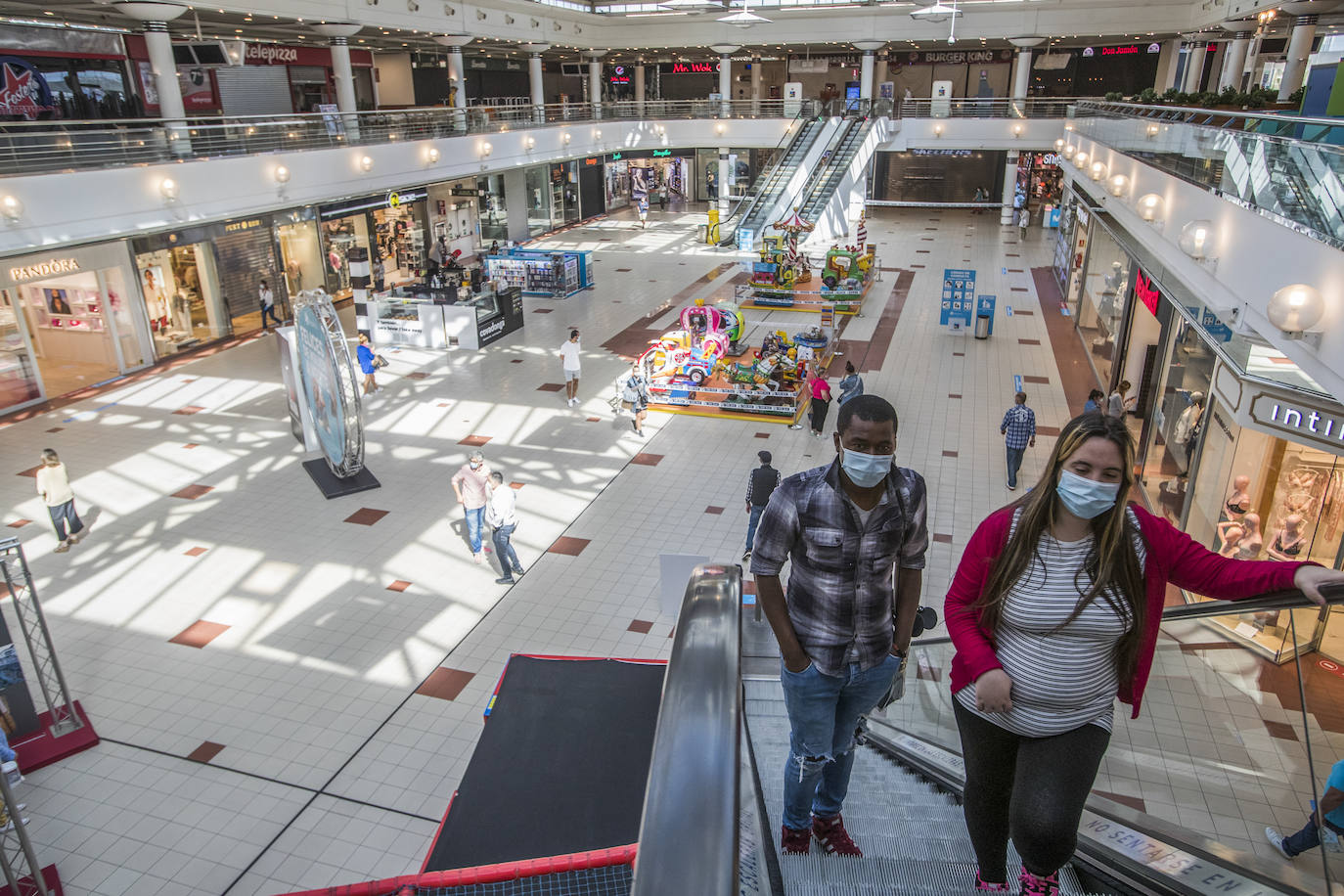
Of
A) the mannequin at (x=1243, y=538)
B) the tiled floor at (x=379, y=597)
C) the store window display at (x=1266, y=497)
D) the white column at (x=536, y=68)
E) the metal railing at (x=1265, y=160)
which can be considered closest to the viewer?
the tiled floor at (x=379, y=597)

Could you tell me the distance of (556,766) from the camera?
535 centimetres

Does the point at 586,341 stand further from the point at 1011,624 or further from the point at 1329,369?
the point at 1011,624

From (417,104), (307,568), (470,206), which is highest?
(417,104)

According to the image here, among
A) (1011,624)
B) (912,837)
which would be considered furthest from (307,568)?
(1011,624)

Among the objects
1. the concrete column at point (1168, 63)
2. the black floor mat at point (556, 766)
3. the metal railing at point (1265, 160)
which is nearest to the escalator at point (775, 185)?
the concrete column at point (1168, 63)

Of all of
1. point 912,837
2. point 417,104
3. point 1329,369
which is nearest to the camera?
point 912,837

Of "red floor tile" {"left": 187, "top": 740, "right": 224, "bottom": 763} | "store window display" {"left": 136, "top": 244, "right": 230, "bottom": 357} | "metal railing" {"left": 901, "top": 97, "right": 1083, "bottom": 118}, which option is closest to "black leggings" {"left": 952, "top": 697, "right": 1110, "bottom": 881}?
"red floor tile" {"left": 187, "top": 740, "right": 224, "bottom": 763}

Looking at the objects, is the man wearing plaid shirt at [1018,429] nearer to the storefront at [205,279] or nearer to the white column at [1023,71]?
the storefront at [205,279]

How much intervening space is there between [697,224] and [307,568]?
2558 cm

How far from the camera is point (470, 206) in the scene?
2683cm

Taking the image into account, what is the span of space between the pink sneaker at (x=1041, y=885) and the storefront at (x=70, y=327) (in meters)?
15.6

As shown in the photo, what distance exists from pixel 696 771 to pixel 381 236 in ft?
76.8

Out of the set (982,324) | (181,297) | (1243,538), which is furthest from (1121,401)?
(181,297)

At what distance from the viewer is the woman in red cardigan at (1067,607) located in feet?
6.46
